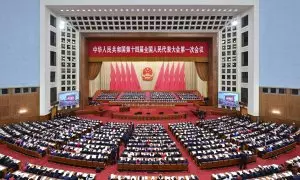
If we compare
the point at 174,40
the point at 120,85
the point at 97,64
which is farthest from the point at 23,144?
the point at 120,85

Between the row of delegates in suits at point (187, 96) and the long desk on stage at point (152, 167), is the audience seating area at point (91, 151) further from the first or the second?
the row of delegates in suits at point (187, 96)

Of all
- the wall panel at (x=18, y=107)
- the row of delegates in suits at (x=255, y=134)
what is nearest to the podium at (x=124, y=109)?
the wall panel at (x=18, y=107)

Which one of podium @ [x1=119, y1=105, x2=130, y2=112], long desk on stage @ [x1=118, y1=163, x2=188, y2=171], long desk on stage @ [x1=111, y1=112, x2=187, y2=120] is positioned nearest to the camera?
long desk on stage @ [x1=118, y1=163, x2=188, y2=171]

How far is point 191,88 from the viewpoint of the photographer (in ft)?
114

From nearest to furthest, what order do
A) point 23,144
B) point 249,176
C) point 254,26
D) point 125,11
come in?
point 249,176 → point 23,144 → point 254,26 → point 125,11

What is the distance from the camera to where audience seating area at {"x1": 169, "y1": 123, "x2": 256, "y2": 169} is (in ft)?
35.4

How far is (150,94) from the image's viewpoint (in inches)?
1283

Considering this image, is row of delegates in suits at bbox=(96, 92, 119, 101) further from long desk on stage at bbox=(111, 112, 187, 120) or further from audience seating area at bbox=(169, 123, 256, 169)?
audience seating area at bbox=(169, 123, 256, 169)

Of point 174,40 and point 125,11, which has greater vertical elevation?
point 125,11

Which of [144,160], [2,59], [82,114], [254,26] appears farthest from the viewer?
[82,114]

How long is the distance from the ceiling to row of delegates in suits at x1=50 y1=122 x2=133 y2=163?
12.5m

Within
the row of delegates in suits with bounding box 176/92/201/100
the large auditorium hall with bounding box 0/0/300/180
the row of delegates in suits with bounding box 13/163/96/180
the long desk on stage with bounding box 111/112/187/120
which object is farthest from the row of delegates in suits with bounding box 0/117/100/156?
the row of delegates in suits with bounding box 176/92/201/100

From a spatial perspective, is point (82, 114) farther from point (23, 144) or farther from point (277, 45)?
point (277, 45)

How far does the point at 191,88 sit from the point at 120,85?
10.5 meters
